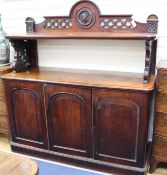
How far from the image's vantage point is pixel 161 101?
1979 mm

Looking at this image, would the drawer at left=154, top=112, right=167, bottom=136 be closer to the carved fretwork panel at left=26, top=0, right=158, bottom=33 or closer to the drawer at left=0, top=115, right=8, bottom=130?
the carved fretwork panel at left=26, top=0, right=158, bottom=33

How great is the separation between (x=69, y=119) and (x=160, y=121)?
826mm

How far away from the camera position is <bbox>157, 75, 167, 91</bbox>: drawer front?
6.27 feet

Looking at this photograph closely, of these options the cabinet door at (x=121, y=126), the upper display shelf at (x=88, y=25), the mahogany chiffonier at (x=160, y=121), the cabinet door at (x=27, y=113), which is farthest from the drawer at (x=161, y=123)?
the cabinet door at (x=27, y=113)

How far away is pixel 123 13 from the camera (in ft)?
7.36

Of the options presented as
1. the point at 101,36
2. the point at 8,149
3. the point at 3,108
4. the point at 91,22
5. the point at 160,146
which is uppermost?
the point at 91,22

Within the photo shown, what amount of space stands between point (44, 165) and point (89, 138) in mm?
589

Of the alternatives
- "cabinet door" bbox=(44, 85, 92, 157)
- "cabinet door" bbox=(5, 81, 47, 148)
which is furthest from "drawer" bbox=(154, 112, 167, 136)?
"cabinet door" bbox=(5, 81, 47, 148)

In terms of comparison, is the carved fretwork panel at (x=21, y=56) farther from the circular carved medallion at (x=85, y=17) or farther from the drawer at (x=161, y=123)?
the drawer at (x=161, y=123)

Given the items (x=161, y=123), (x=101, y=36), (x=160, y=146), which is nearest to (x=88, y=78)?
(x=101, y=36)

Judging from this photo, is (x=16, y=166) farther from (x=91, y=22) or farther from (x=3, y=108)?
(x=91, y=22)

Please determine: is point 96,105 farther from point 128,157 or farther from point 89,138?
point 128,157

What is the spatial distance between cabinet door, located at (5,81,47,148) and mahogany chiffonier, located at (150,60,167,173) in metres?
1.08

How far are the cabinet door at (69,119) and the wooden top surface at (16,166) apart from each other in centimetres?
74
